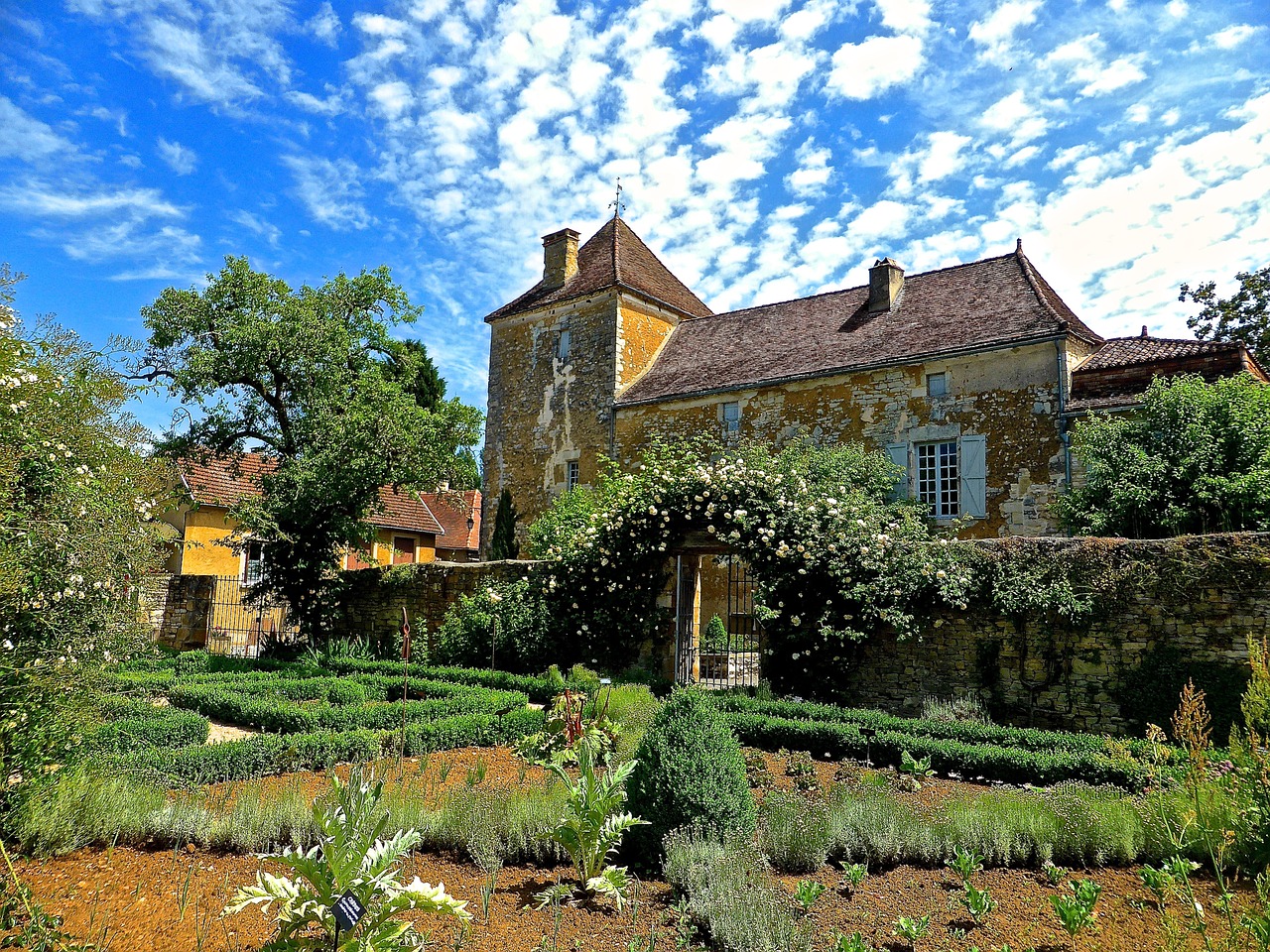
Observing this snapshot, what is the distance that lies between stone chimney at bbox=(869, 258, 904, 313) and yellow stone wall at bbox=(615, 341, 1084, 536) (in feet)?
8.36

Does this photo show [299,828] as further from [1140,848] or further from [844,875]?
[1140,848]

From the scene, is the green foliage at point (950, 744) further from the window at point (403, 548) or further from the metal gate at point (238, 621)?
the window at point (403, 548)

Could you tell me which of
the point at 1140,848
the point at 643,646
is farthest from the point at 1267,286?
the point at 1140,848

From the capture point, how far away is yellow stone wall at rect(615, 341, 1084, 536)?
14.5 meters

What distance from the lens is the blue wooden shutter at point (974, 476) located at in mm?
15141

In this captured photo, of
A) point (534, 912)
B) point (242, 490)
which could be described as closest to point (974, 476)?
point (534, 912)

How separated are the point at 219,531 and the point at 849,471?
58.4 ft

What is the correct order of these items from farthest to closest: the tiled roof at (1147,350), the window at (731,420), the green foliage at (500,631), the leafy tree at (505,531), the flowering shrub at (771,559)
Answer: the leafy tree at (505,531), the window at (731,420), the tiled roof at (1147,350), the green foliage at (500,631), the flowering shrub at (771,559)

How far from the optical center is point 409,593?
51.0ft

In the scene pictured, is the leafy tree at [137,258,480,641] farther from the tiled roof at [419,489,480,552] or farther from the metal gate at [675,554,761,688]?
the tiled roof at [419,489,480,552]

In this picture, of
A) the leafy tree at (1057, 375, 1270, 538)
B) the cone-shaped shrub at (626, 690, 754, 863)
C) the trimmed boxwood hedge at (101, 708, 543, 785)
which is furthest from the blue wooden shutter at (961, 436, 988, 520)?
the cone-shaped shrub at (626, 690, 754, 863)

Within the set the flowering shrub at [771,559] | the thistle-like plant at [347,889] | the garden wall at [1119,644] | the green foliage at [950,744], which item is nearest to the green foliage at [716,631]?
the flowering shrub at [771,559]

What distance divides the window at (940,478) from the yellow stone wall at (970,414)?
0.31 metres

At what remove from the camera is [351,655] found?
14.4 m
